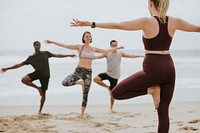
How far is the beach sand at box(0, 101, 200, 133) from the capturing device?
265 inches

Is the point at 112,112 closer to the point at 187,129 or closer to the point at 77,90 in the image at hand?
the point at 187,129

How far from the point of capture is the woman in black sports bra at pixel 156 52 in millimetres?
3709

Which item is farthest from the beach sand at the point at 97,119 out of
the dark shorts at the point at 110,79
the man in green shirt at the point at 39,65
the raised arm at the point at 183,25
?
the raised arm at the point at 183,25

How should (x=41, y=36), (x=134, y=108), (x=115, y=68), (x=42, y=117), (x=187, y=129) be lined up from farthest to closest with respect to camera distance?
1. (x=41, y=36)
2. (x=134, y=108)
3. (x=115, y=68)
4. (x=42, y=117)
5. (x=187, y=129)

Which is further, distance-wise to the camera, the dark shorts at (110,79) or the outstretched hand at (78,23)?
the dark shorts at (110,79)

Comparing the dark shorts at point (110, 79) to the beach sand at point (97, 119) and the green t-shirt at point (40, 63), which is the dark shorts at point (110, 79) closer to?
the beach sand at point (97, 119)

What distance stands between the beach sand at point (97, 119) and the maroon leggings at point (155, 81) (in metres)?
2.62

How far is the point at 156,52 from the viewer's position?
3842 millimetres

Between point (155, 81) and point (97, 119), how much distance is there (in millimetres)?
4490

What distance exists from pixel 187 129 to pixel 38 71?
157 inches

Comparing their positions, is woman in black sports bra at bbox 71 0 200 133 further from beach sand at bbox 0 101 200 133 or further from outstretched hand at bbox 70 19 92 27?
beach sand at bbox 0 101 200 133

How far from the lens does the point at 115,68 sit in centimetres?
906

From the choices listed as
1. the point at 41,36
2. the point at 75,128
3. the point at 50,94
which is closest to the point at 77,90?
the point at 50,94

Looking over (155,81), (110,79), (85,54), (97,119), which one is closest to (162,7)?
(155,81)
